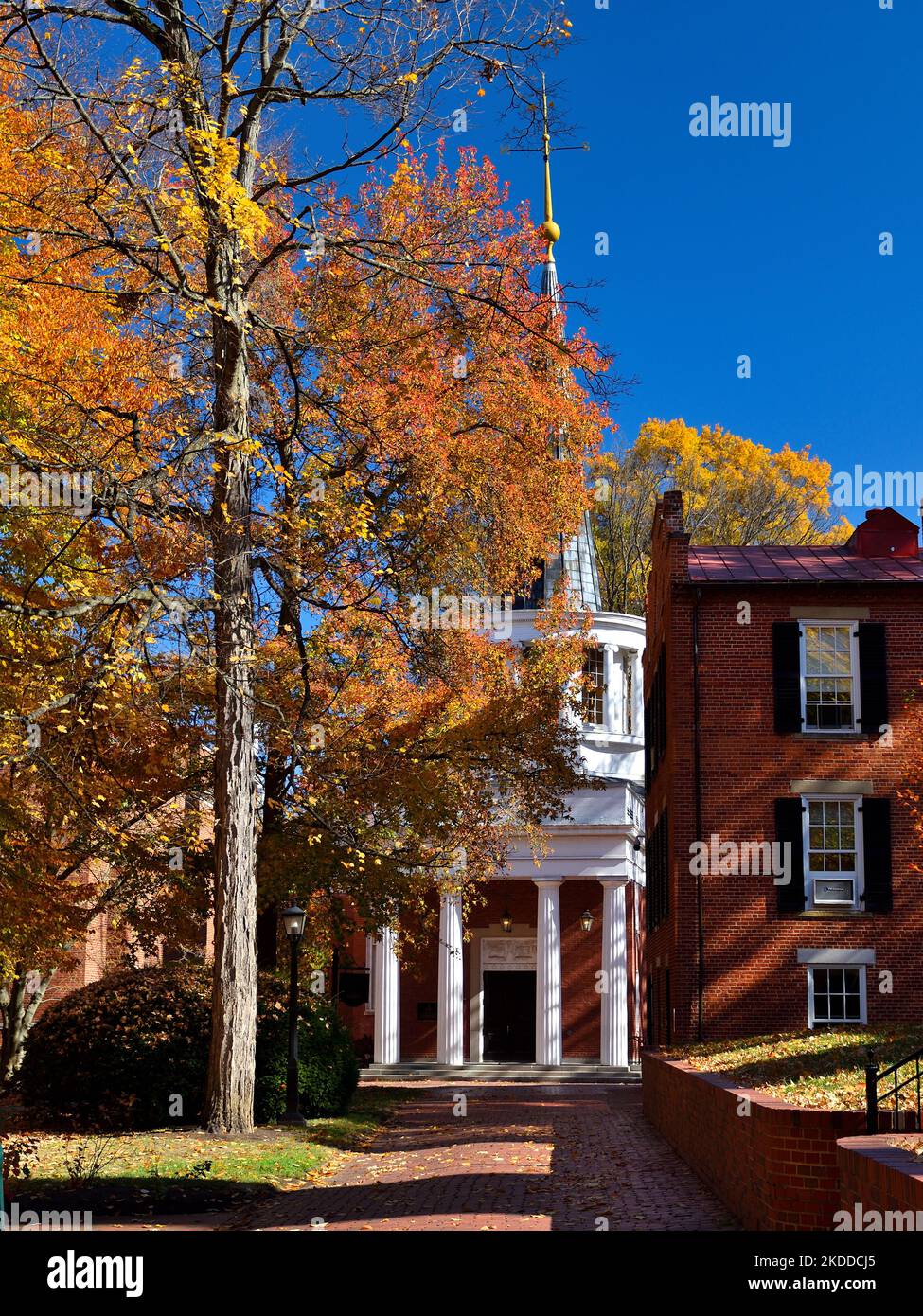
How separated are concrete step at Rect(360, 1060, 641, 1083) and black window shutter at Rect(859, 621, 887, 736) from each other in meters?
14.4

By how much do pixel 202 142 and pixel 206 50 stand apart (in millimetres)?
3560

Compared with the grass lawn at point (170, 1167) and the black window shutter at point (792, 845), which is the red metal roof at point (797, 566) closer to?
the black window shutter at point (792, 845)

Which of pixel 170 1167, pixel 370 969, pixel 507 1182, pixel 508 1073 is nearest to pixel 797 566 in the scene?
pixel 507 1182

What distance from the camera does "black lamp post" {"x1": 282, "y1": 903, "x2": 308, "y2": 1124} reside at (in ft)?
65.9

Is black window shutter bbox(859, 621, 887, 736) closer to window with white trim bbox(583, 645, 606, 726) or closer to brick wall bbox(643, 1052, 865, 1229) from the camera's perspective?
brick wall bbox(643, 1052, 865, 1229)

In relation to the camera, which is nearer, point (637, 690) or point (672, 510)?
point (672, 510)

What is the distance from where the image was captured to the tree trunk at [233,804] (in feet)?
56.7

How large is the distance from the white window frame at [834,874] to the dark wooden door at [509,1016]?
1852 centimetres

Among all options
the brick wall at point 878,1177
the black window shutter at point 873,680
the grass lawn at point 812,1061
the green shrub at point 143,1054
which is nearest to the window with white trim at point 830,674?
the black window shutter at point 873,680

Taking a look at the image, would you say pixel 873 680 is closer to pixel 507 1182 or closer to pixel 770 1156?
pixel 507 1182

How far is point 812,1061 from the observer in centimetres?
1596

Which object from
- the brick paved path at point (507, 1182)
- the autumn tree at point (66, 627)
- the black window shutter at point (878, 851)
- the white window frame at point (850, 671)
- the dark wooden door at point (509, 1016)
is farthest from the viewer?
the dark wooden door at point (509, 1016)

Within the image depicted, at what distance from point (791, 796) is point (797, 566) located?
14.9ft
